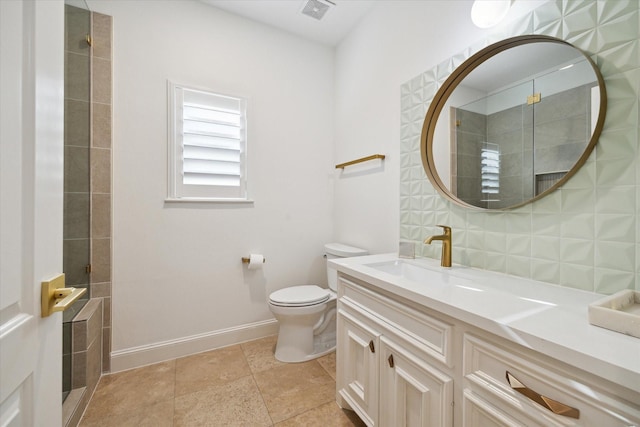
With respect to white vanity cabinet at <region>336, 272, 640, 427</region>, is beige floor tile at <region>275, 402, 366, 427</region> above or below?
below

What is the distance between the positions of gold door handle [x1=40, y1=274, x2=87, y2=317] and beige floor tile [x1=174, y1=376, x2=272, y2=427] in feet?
3.74

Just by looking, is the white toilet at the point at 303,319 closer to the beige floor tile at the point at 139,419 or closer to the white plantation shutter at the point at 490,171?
the beige floor tile at the point at 139,419

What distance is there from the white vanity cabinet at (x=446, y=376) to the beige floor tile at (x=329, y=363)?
0.37m

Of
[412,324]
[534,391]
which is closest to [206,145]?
[412,324]

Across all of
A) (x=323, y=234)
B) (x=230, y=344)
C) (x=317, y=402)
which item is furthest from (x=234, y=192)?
(x=317, y=402)

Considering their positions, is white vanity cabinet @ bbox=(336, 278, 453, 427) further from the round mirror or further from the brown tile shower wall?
the brown tile shower wall

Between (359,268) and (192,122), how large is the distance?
5.44ft

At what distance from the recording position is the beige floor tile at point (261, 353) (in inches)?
72.4

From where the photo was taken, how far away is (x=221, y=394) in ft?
5.14

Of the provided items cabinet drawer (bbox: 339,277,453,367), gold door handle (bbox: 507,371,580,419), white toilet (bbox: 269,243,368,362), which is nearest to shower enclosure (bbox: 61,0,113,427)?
white toilet (bbox: 269,243,368,362)

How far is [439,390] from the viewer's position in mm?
854

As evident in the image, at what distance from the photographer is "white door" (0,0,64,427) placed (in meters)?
0.48

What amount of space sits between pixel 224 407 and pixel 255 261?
0.95m

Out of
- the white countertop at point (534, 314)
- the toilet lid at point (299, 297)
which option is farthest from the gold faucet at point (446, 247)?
the toilet lid at point (299, 297)
